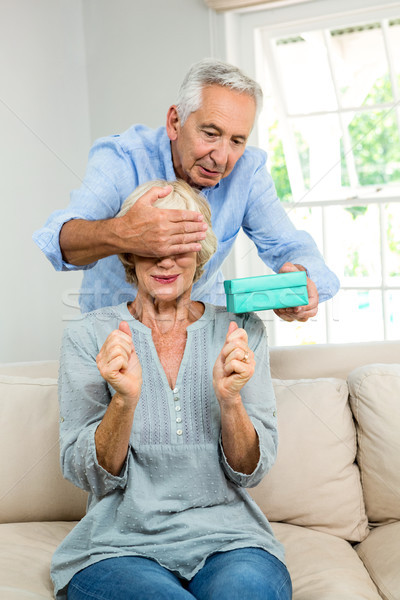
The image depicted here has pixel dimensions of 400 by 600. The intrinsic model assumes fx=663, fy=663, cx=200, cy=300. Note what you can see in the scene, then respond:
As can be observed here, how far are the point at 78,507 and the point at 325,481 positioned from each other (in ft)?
2.02

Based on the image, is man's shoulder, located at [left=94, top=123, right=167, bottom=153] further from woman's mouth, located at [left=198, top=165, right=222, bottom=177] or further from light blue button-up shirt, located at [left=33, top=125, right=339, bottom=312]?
woman's mouth, located at [left=198, top=165, right=222, bottom=177]

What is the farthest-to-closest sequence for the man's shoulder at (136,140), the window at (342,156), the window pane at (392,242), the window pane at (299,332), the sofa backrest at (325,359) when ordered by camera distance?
the window pane at (299,332) < the window pane at (392,242) < the window at (342,156) < the sofa backrest at (325,359) < the man's shoulder at (136,140)

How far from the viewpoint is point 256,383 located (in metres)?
1.29

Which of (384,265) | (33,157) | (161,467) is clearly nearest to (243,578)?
(161,467)

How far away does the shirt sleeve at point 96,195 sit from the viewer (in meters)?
1.36

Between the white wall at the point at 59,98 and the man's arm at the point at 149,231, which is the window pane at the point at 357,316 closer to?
the white wall at the point at 59,98

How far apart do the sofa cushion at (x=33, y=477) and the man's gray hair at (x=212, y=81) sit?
2.83 ft

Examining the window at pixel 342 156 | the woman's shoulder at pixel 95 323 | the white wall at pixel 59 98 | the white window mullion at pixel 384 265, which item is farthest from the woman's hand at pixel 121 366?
the white window mullion at pixel 384 265

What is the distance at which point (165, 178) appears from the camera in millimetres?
1521

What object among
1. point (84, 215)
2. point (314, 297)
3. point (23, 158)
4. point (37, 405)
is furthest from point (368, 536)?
point (23, 158)

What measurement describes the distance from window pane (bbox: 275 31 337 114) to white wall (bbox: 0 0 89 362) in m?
0.94

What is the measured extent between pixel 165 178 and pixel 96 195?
181 millimetres

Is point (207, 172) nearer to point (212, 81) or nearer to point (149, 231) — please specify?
point (212, 81)

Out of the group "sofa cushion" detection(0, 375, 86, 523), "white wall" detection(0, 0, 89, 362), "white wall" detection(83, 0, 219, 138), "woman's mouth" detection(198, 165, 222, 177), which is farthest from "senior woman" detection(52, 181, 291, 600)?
"white wall" detection(83, 0, 219, 138)
